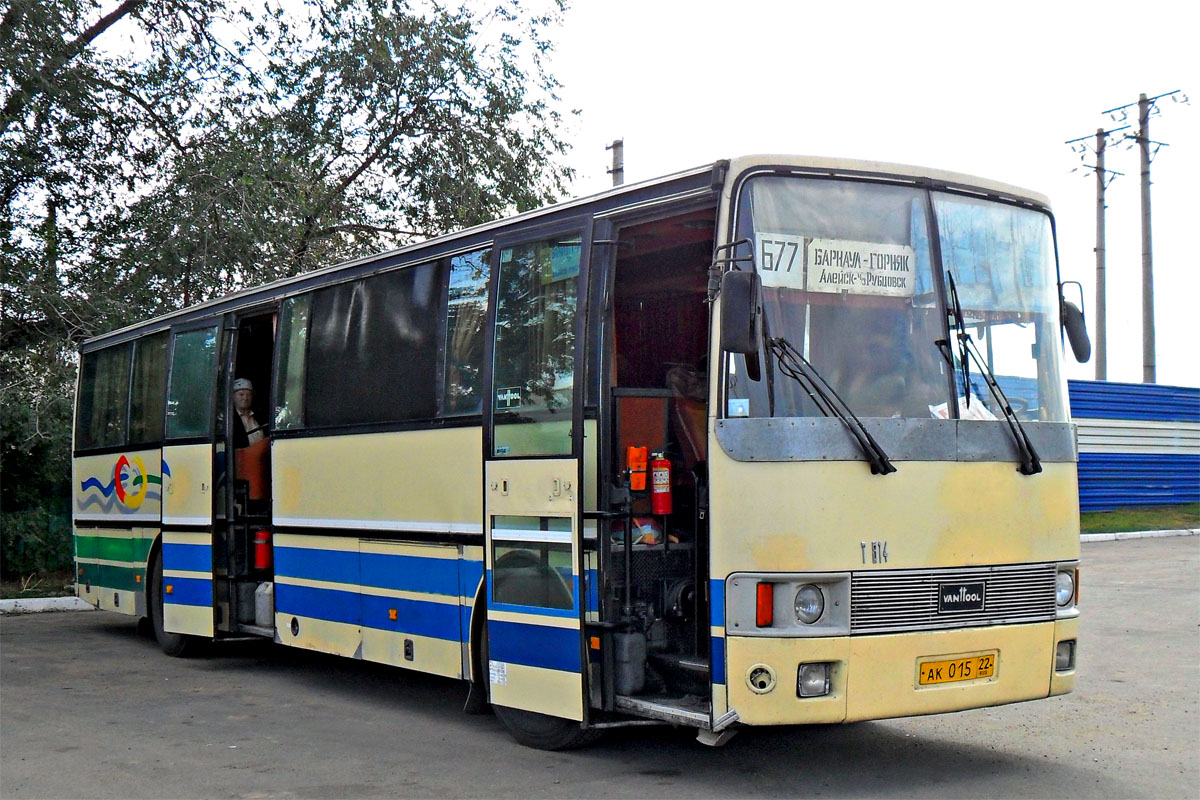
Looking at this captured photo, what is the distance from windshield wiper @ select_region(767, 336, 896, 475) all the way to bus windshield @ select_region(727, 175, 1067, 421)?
0.04 meters

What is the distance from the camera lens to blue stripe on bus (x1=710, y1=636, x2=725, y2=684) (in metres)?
6.38

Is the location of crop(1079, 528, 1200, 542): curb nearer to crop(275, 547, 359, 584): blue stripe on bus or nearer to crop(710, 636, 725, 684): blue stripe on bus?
crop(275, 547, 359, 584): blue stripe on bus

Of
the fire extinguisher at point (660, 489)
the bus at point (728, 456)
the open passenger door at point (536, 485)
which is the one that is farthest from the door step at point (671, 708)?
the fire extinguisher at point (660, 489)

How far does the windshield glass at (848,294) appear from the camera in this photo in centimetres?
655

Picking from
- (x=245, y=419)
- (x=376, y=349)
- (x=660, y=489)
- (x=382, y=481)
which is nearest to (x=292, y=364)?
(x=376, y=349)

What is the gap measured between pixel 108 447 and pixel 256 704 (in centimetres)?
517

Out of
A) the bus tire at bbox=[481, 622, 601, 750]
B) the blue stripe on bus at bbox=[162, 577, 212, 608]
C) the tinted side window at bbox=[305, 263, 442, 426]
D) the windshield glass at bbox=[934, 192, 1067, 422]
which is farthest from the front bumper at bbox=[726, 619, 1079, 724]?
the blue stripe on bus at bbox=[162, 577, 212, 608]

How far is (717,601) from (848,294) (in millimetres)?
1720

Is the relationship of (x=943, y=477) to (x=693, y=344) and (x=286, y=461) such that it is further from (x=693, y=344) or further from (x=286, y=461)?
(x=286, y=461)

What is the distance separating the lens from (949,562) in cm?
662

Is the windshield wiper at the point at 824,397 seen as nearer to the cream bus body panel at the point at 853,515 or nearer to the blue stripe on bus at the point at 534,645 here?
the cream bus body panel at the point at 853,515

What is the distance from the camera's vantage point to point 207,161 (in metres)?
17.8

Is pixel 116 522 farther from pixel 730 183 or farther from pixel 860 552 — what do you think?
pixel 860 552

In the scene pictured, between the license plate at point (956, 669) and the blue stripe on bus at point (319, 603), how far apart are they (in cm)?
456
